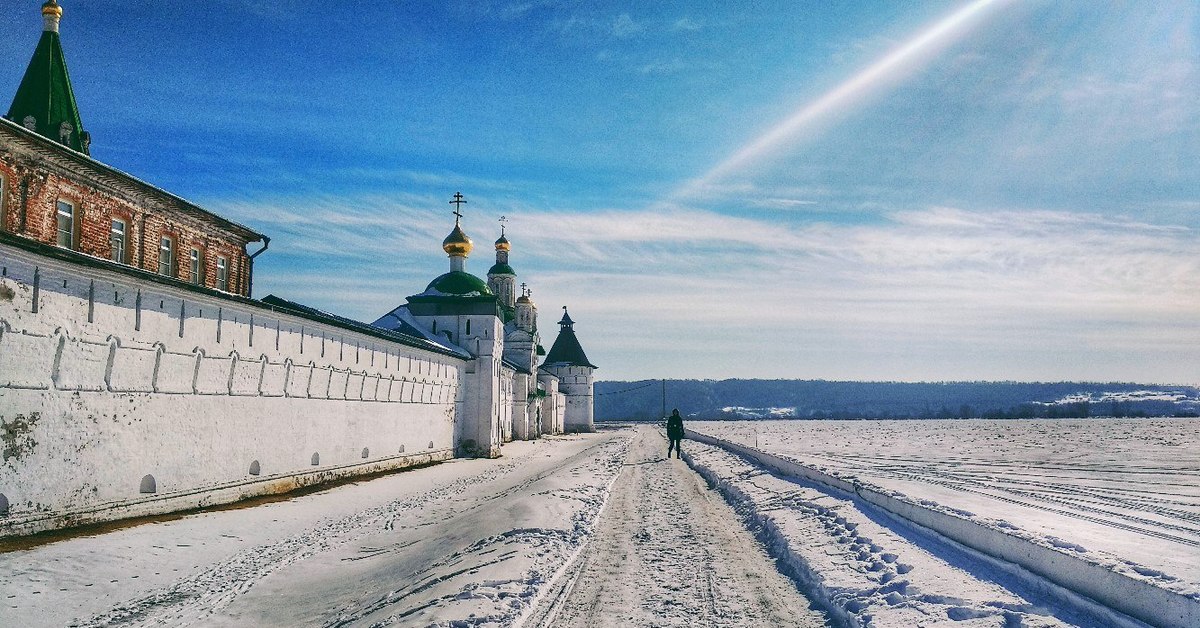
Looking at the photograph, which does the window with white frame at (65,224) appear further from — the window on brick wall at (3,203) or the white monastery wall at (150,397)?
the white monastery wall at (150,397)

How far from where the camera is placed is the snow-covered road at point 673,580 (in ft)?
18.8

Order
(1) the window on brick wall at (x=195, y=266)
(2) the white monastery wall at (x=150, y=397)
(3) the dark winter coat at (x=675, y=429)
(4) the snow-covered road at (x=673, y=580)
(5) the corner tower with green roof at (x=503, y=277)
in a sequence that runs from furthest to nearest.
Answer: (5) the corner tower with green roof at (x=503, y=277)
(3) the dark winter coat at (x=675, y=429)
(1) the window on brick wall at (x=195, y=266)
(2) the white monastery wall at (x=150, y=397)
(4) the snow-covered road at (x=673, y=580)

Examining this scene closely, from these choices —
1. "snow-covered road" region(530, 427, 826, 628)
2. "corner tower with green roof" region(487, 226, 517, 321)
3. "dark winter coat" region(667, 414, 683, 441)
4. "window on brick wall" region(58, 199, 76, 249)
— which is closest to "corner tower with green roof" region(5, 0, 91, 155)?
"window on brick wall" region(58, 199, 76, 249)

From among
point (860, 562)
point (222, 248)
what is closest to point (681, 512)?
point (860, 562)

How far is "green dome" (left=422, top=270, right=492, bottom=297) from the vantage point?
107ft

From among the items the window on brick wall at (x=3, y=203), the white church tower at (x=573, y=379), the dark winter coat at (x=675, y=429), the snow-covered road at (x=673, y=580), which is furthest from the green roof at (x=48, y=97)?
the white church tower at (x=573, y=379)

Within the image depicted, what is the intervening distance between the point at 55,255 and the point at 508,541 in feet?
23.6

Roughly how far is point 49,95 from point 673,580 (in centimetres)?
2190

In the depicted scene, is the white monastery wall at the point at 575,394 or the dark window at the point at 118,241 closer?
the dark window at the point at 118,241

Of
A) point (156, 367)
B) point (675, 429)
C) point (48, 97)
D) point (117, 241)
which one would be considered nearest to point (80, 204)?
point (117, 241)

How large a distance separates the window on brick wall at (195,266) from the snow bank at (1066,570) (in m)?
20.3

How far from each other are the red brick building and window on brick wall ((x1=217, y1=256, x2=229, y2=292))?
32 mm

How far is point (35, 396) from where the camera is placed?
9648 millimetres

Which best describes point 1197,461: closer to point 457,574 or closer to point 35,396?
point 457,574
